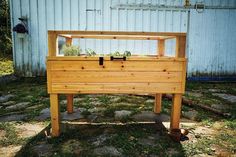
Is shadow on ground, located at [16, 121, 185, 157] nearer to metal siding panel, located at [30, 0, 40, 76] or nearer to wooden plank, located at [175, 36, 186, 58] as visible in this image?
wooden plank, located at [175, 36, 186, 58]

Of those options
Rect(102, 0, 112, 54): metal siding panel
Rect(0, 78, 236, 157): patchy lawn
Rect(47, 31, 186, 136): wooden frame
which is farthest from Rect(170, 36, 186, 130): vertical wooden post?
Rect(102, 0, 112, 54): metal siding panel

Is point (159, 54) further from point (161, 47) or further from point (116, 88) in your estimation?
point (116, 88)

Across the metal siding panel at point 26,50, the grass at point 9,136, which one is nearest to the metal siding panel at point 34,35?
the metal siding panel at point 26,50

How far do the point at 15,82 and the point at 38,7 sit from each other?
272 centimetres

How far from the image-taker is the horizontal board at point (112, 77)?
3.88 m

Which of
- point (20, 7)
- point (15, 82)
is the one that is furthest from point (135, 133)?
point (20, 7)

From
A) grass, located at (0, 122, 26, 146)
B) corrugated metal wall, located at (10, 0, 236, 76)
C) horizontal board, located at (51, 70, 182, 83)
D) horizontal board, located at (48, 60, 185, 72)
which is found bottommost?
→ grass, located at (0, 122, 26, 146)

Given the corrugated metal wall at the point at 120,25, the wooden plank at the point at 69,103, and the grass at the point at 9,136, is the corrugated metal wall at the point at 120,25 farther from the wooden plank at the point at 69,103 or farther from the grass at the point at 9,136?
the grass at the point at 9,136

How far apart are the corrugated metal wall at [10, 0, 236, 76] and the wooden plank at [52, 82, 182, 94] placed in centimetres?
547

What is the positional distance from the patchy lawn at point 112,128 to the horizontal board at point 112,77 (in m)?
0.86

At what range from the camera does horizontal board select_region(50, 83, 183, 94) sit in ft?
12.8

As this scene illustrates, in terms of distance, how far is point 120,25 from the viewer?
9.22 meters

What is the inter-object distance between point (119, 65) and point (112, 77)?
0.21 meters

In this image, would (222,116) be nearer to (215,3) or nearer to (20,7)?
(215,3)
